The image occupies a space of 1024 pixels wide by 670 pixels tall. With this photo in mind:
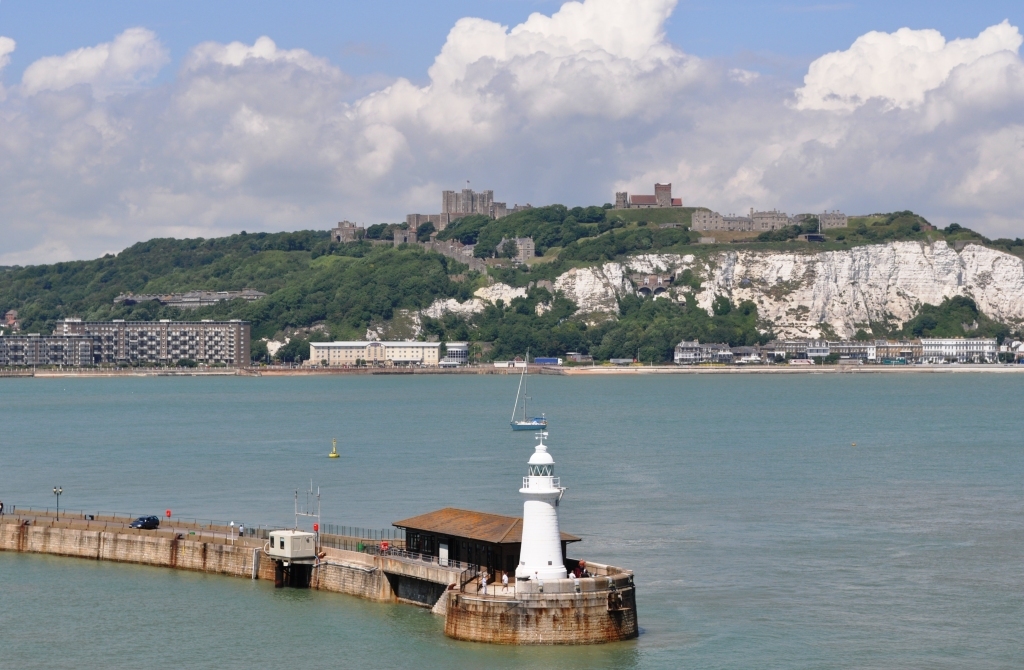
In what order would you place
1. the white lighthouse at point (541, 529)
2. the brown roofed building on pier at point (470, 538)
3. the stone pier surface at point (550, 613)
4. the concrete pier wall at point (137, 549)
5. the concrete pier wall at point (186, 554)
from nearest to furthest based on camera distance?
the stone pier surface at point (550, 613)
the white lighthouse at point (541, 529)
the brown roofed building on pier at point (470, 538)
the concrete pier wall at point (186, 554)
the concrete pier wall at point (137, 549)

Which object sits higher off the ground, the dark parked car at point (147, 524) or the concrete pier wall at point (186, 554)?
the dark parked car at point (147, 524)

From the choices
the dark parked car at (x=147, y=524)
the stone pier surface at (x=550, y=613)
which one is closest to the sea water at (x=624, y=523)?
the stone pier surface at (x=550, y=613)

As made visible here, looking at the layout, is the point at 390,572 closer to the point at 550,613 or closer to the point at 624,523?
the point at 550,613

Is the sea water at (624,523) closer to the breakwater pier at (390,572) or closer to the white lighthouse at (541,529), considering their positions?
the breakwater pier at (390,572)

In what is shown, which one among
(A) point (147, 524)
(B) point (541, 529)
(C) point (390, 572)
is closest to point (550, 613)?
(B) point (541, 529)

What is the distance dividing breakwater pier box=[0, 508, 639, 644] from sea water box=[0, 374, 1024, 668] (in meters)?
0.42

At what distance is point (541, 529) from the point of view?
34.2 m

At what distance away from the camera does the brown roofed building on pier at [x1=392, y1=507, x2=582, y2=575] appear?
35.9 metres

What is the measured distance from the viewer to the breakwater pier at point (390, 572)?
110 feet

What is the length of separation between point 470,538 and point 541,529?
3247 mm

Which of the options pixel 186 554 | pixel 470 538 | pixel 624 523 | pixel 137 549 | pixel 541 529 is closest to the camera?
pixel 541 529

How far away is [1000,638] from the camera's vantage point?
1459 inches

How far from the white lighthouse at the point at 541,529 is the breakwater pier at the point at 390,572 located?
0.47 m

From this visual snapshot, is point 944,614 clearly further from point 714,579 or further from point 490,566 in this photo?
point 490,566
